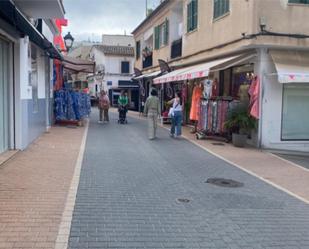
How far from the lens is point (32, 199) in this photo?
693cm

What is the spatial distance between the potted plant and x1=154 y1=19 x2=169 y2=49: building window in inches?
477

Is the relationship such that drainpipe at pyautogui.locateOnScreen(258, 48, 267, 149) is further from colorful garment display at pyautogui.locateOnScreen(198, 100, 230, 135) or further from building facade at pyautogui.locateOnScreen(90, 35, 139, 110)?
building facade at pyautogui.locateOnScreen(90, 35, 139, 110)

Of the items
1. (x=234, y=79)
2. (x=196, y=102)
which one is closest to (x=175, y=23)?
(x=196, y=102)

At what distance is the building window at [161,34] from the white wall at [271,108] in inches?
479

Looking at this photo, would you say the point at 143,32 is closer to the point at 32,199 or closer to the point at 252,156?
the point at 252,156

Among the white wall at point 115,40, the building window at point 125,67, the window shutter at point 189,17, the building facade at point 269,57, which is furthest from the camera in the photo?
the white wall at point 115,40

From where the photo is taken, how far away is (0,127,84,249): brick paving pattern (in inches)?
209

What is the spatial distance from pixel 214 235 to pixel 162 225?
72 centimetres

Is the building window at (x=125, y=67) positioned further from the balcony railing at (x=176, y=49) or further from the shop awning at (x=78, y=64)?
the shop awning at (x=78, y=64)

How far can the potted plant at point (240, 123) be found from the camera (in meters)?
14.2

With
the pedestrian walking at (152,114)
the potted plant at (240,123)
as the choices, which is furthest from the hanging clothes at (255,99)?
the pedestrian walking at (152,114)

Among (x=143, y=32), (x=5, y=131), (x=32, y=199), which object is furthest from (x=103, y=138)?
(x=143, y=32)

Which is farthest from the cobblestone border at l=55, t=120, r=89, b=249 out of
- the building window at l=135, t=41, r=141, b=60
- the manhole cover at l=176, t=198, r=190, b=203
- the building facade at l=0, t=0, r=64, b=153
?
the building window at l=135, t=41, r=141, b=60

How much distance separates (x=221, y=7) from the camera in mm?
16266
